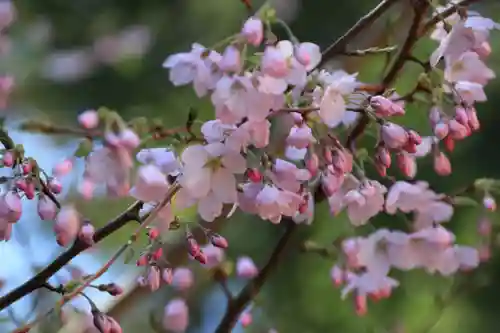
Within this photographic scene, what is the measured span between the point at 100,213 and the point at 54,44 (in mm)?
306

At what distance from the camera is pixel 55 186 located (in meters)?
0.46

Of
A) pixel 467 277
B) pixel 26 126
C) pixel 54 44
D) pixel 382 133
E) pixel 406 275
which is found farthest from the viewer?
pixel 54 44

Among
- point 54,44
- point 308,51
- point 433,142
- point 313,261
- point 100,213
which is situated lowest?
point 313,261

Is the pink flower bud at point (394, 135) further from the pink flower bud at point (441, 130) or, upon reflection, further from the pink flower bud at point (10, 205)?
the pink flower bud at point (10, 205)

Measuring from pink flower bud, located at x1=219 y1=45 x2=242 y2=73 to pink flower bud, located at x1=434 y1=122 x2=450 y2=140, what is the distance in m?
0.17

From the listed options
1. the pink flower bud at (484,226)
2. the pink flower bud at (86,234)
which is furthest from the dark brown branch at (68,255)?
the pink flower bud at (484,226)

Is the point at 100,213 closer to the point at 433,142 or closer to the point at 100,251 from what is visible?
the point at 100,251

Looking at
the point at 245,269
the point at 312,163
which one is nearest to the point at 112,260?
the point at 312,163

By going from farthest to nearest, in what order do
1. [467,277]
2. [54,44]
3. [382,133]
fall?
[54,44], [467,277], [382,133]

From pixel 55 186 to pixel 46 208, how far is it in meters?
0.03

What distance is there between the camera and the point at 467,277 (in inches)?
34.5

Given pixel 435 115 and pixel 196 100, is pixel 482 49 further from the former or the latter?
pixel 196 100

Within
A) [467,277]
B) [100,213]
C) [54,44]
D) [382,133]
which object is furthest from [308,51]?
[54,44]

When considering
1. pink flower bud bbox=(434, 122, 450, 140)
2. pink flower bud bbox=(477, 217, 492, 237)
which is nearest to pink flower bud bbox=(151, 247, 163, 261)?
pink flower bud bbox=(434, 122, 450, 140)
